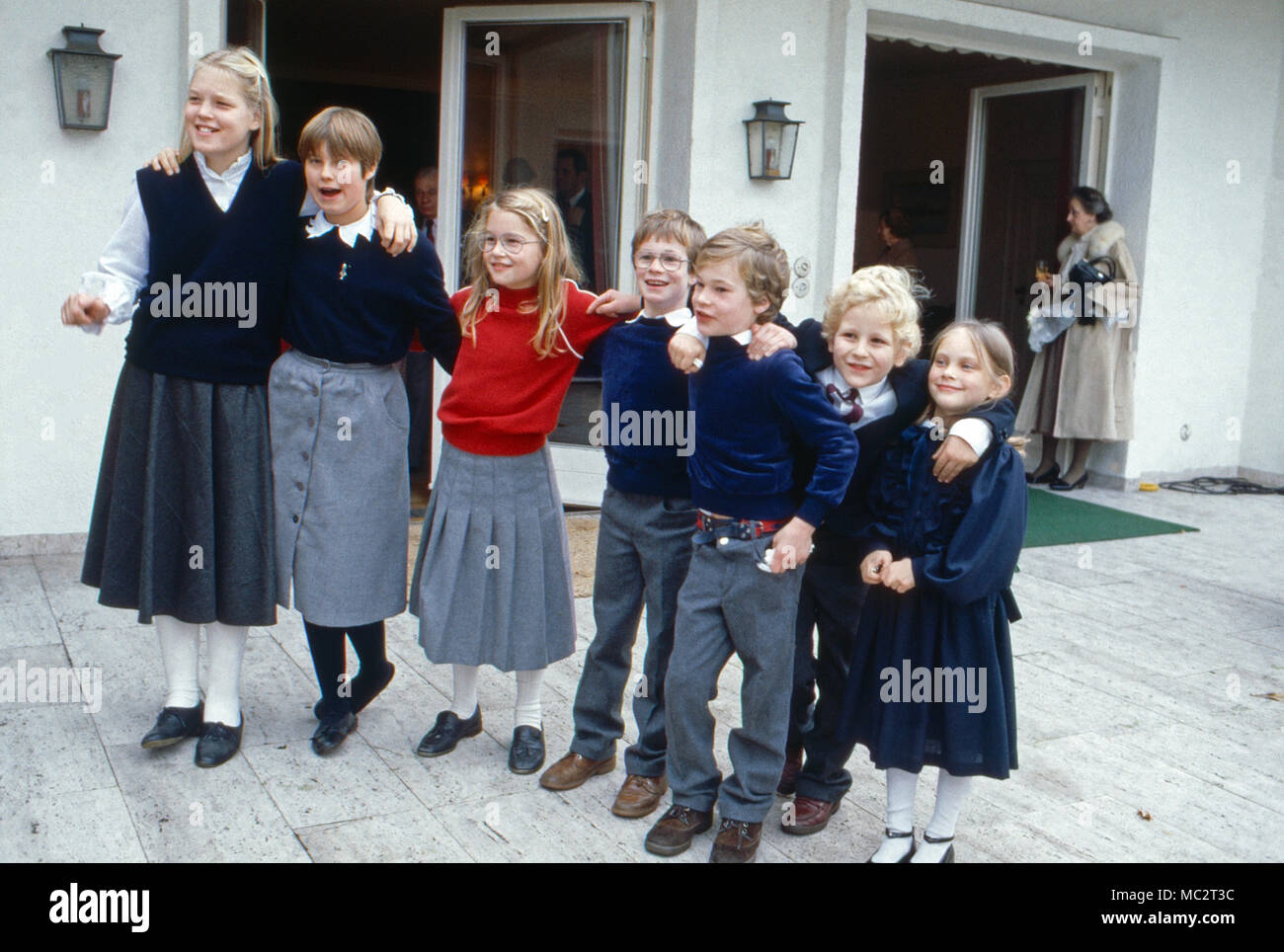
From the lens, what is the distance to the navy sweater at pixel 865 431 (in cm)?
249

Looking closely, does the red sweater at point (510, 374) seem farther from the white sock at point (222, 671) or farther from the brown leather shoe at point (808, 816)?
the brown leather shoe at point (808, 816)

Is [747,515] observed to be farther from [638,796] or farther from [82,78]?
[82,78]

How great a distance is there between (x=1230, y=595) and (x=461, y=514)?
3.50m

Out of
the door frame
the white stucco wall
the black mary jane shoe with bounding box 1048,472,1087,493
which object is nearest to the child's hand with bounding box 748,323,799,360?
the white stucco wall

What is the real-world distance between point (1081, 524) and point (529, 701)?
4009mm

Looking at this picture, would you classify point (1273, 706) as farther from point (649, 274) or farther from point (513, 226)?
point (513, 226)

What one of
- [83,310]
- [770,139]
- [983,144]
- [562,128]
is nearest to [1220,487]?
[983,144]

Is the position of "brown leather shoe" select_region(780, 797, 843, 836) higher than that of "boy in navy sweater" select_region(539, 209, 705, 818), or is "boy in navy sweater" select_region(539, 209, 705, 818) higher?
"boy in navy sweater" select_region(539, 209, 705, 818)

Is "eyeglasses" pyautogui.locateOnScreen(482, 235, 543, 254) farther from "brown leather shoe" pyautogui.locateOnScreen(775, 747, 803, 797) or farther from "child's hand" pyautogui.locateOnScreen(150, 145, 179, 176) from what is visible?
"brown leather shoe" pyautogui.locateOnScreen(775, 747, 803, 797)

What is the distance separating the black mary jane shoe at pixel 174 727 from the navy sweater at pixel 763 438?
Result: 1436 mm

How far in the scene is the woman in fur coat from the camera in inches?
273

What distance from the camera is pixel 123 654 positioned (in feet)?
11.9

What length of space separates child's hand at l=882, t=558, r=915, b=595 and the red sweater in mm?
898
